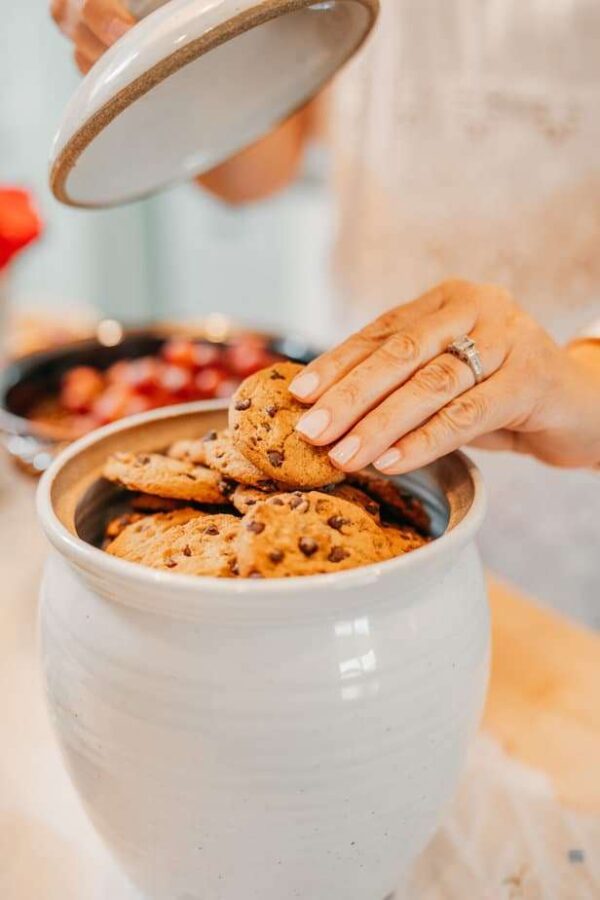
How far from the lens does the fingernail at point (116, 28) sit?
62 centimetres

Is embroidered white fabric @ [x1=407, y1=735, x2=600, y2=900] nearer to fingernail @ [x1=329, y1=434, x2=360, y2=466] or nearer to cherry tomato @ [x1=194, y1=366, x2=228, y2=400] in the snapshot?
fingernail @ [x1=329, y1=434, x2=360, y2=466]

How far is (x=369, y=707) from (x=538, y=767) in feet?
1.09

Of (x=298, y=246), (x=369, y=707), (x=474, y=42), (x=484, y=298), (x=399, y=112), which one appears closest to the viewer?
(x=369, y=707)

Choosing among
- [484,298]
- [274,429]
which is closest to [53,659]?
[274,429]

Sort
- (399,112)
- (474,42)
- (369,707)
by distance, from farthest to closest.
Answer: (399,112) → (474,42) → (369,707)

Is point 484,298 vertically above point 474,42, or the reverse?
point 474,42

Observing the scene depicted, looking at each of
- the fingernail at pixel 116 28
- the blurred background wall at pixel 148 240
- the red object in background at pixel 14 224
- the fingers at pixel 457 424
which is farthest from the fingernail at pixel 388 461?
the blurred background wall at pixel 148 240

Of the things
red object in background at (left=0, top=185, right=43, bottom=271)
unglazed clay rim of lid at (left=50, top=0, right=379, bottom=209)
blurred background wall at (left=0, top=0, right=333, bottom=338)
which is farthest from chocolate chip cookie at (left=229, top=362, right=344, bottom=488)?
blurred background wall at (left=0, top=0, right=333, bottom=338)

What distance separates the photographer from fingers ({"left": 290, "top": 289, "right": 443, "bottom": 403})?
61 cm

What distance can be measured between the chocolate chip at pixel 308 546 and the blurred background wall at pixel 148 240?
271 centimetres

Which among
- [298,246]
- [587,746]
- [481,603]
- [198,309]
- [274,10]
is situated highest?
[274,10]

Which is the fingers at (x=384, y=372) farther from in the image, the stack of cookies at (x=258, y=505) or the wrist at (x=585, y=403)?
the wrist at (x=585, y=403)

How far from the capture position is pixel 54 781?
0.73 metres

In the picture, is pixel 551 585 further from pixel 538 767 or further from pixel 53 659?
pixel 53 659
